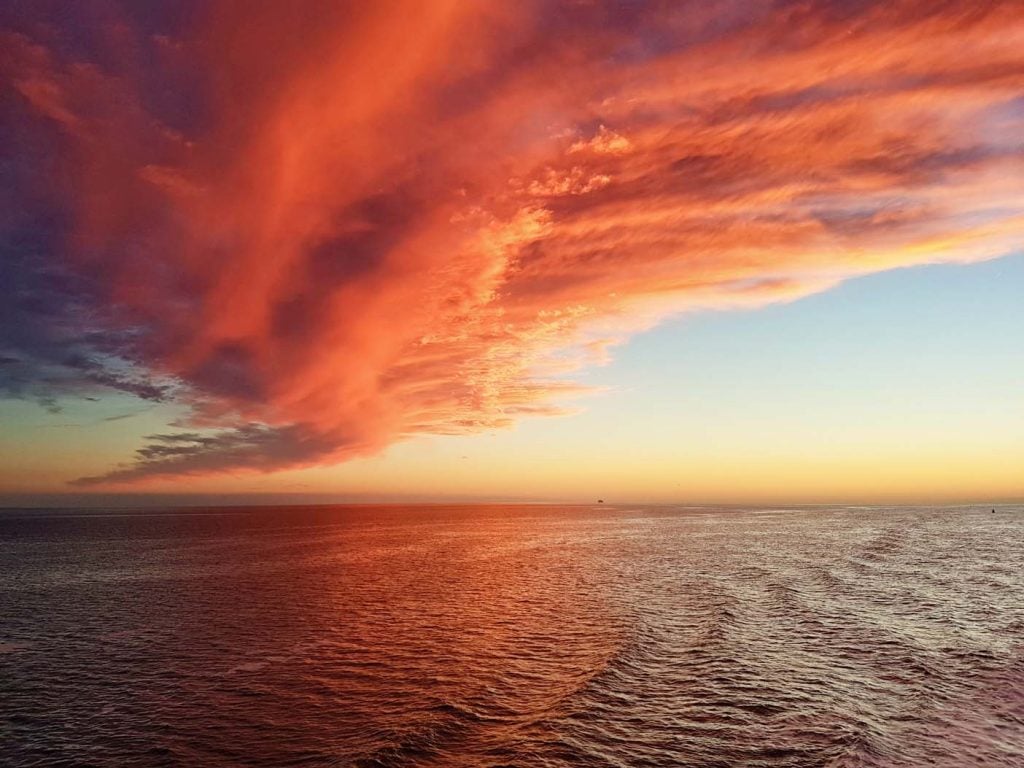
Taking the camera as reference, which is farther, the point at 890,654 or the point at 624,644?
the point at 624,644

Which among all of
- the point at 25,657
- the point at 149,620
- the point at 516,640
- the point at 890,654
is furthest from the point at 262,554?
the point at 890,654

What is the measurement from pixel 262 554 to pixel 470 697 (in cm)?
9646

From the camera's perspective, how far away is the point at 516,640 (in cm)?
4728

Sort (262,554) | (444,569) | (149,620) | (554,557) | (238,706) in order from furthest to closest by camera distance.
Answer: (262,554) → (554,557) → (444,569) → (149,620) → (238,706)

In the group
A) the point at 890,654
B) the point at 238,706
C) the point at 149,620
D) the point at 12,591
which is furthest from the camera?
the point at 12,591

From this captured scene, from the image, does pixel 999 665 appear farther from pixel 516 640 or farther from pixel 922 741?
pixel 516 640

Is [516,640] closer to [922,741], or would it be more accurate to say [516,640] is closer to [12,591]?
[922,741]

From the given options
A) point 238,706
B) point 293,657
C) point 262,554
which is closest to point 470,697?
point 238,706

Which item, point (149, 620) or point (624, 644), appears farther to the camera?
point (149, 620)

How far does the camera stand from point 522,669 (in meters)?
39.4

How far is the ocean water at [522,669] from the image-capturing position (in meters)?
27.7

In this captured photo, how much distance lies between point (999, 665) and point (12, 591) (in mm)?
94751

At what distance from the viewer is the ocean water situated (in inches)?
Result: 1092

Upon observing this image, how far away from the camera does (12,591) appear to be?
73562 millimetres
